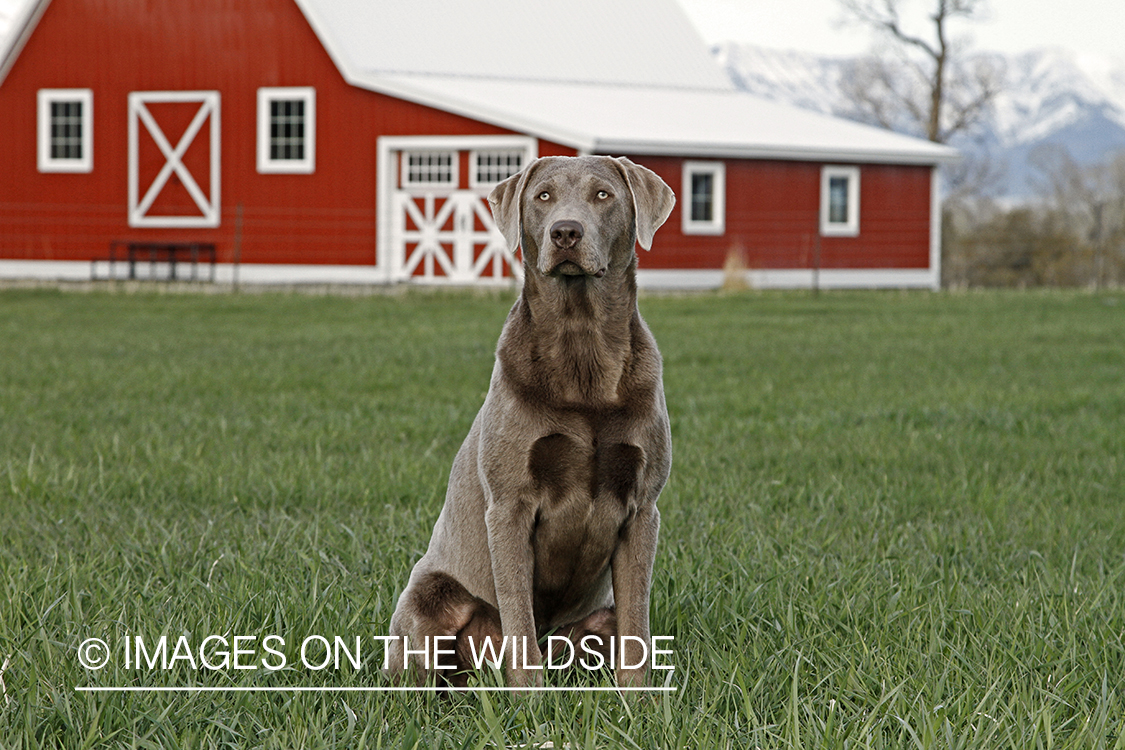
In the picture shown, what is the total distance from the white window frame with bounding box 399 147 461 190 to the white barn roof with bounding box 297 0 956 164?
1.06 m

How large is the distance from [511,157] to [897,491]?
66.6ft

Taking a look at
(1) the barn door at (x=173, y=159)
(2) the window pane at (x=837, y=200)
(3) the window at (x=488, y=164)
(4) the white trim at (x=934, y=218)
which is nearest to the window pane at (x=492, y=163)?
(3) the window at (x=488, y=164)

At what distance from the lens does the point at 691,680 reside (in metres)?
3.33

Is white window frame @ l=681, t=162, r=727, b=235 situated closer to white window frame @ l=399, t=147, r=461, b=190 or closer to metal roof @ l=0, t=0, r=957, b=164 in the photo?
metal roof @ l=0, t=0, r=957, b=164

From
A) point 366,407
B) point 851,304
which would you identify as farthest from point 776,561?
point 851,304

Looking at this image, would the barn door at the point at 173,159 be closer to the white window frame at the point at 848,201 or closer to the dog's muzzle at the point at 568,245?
the white window frame at the point at 848,201

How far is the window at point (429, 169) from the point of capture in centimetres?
2553

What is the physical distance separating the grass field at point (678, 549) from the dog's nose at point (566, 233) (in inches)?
41.1

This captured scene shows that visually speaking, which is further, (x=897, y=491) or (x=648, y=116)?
(x=648, y=116)

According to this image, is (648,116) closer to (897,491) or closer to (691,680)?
(897,491)

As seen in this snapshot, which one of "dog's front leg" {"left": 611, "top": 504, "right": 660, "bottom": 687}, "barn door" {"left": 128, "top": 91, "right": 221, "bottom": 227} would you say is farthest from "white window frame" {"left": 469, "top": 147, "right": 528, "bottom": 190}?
"dog's front leg" {"left": 611, "top": 504, "right": 660, "bottom": 687}

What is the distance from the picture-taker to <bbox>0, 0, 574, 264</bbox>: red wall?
2577cm

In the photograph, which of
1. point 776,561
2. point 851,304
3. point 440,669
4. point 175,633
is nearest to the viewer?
point 440,669

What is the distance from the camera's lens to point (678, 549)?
15.4 feet
